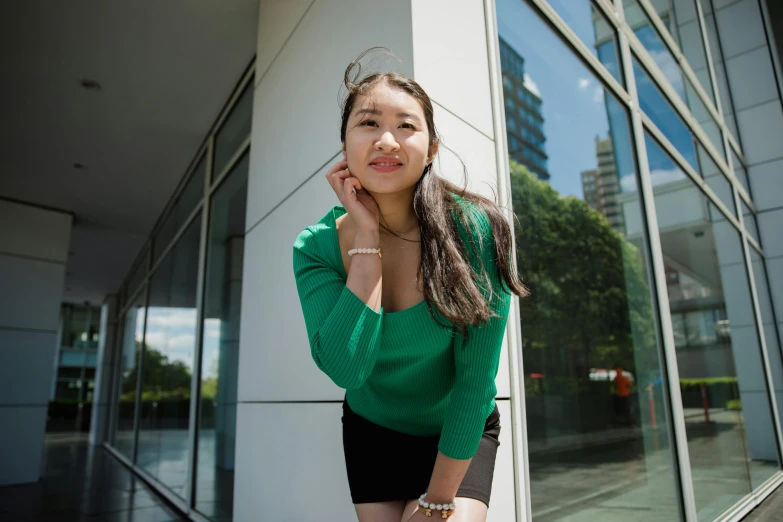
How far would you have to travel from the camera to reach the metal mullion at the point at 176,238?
5.92 metres

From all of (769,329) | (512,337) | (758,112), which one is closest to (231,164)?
(512,337)

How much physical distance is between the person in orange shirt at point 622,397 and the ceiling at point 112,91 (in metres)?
3.80

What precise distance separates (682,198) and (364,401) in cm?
462

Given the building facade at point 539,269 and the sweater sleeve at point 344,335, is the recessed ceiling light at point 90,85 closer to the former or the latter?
the building facade at point 539,269

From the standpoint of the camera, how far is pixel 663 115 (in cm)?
464

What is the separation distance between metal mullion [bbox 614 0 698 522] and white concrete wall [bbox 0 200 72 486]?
8.23 metres

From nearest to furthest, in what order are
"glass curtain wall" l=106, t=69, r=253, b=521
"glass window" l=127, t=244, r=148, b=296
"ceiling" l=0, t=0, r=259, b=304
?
"ceiling" l=0, t=0, r=259, b=304 → "glass curtain wall" l=106, t=69, r=253, b=521 → "glass window" l=127, t=244, r=148, b=296

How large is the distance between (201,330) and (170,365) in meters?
2.05

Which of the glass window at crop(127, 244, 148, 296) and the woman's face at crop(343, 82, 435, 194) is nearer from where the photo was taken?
the woman's face at crop(343, 82, 435, 194)

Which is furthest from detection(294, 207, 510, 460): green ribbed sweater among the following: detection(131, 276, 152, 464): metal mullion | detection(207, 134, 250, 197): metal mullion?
detection(131, 276, 152, 464): metal mullion

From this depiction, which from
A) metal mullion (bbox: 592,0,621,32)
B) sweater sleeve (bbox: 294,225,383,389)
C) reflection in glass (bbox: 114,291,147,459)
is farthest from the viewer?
reflection in glass (bbox: 114,291,147,459)

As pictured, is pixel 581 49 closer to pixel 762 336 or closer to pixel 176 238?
pixel 762 336

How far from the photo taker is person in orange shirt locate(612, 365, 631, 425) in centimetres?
314

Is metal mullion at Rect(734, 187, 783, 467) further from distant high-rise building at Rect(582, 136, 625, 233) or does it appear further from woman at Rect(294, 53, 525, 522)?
woman at Rect(294, 53, 525, 522)
